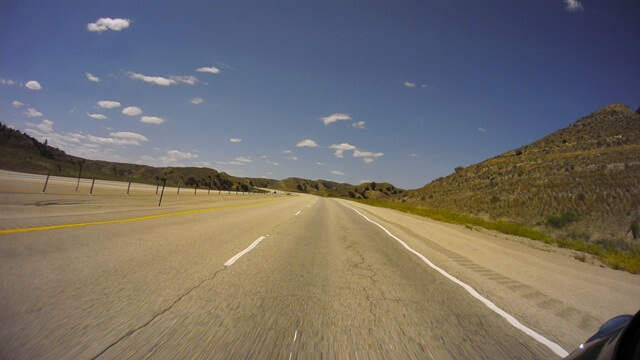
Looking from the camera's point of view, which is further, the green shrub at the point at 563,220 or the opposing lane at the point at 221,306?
the green shrub at the point at 563,220

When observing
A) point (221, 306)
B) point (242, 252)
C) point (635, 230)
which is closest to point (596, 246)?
point (635, 230)

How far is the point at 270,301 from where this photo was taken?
16.1 feet

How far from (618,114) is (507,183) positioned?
43.0m

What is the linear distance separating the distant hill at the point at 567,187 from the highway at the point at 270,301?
1569 cm

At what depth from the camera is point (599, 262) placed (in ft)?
39.1

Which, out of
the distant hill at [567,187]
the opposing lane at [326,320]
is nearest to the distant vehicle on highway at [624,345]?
the opposing lane at [326,320]

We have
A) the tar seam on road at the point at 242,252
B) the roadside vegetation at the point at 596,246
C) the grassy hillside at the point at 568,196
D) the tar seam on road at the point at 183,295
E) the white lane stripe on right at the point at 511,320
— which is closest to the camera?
the tar seam on road at the point at 183,295

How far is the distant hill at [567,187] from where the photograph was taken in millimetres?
22047

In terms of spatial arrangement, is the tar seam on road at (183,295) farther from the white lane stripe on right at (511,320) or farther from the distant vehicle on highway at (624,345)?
the white lane stripe on right at (511,320)

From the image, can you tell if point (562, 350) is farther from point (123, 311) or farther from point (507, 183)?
point (507, 183)

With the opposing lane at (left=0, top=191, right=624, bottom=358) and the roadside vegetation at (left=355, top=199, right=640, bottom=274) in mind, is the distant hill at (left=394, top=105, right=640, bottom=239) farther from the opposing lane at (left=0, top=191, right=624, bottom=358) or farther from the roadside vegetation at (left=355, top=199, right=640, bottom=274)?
the opposing lane at (left=0, top=191, right=624, bottom=358)

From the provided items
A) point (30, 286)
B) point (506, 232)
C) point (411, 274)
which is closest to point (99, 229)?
point (30, 286)

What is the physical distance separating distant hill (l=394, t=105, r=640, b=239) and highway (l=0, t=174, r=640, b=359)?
1569 centimetres

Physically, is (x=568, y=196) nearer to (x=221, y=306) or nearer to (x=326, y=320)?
(x=326, y=320)
